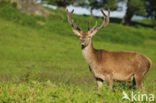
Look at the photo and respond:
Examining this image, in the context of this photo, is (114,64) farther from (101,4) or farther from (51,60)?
(101,4)

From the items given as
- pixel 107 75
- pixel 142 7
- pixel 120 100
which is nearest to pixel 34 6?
pixel 142 7

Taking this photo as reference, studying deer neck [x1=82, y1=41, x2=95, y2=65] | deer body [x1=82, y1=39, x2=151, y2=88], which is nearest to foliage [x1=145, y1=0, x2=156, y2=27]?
deer body [x1=82, y1=39, x2=151, y2=88]

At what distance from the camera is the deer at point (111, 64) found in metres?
8.84

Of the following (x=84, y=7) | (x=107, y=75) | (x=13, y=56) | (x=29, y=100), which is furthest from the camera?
(x=84, y=7)

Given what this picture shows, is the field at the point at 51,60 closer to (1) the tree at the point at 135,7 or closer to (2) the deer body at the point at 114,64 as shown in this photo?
(2) the deer body at the point at 114,64

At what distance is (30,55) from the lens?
19.4m

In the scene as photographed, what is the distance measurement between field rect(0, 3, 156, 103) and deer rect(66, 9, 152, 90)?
0.43 meters

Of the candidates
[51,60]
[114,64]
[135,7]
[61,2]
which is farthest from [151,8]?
[114,64]

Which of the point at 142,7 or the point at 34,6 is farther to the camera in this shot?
the point at 142,7

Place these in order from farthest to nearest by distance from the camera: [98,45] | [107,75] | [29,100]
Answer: [98,45] < [107,75] < [29,100]

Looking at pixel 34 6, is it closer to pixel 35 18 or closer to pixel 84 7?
pixel 35 18

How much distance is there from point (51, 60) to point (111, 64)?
10397 mm

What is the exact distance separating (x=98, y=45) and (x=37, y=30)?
19.3 ft

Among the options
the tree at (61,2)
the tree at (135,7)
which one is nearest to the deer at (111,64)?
the tree at (135,7)
